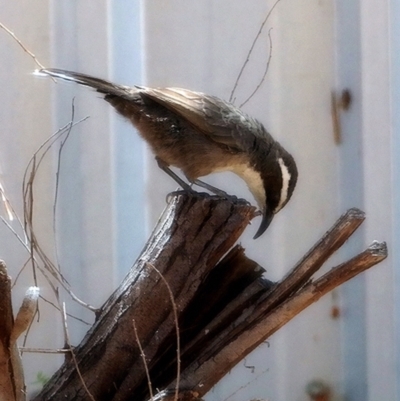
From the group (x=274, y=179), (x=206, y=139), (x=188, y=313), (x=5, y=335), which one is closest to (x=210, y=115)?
(x=206, y=139)

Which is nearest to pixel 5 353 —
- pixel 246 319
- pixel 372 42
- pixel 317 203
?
pixel 246 319

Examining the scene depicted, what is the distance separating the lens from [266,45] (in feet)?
5.73

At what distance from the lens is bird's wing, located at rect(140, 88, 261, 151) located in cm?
133

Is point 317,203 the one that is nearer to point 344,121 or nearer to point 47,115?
point 344,121

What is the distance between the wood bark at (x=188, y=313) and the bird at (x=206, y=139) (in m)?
0.27

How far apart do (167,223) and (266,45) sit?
829 millimetres

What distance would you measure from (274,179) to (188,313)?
48cm

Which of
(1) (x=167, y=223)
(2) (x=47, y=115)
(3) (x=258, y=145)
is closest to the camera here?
(1) (x=167, y=223)

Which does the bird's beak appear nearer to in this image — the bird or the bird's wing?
the bird

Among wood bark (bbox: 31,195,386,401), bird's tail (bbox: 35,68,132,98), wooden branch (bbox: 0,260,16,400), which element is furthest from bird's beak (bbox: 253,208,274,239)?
wooden branch (bbox: 0,260,16,400)

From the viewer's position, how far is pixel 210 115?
134 centimetres

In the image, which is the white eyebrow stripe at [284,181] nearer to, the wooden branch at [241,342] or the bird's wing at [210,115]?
the bird's wing at [210,115]

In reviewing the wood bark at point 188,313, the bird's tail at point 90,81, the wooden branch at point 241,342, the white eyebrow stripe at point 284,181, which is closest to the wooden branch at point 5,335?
the wood bark at point 188,313

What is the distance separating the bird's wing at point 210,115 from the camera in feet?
4.35
